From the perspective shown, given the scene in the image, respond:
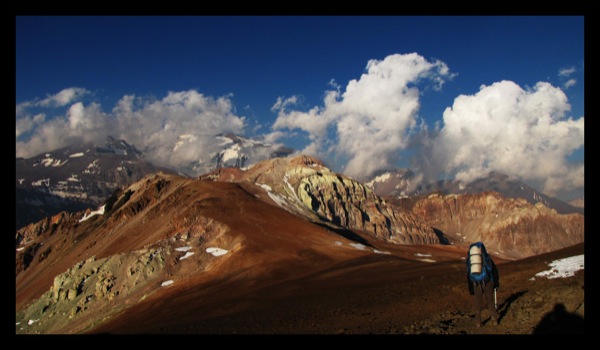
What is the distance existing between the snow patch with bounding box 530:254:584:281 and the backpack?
708cm

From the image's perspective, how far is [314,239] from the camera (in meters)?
77.0

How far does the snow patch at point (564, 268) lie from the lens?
21641 millimetres

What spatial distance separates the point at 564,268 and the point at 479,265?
904 cm

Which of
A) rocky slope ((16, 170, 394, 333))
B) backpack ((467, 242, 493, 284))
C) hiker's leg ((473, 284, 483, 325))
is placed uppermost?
backpack ((467, 242, 493, 284))

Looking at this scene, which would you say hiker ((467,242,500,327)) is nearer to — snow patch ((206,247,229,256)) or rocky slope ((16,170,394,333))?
rocky slope ((16,170,394,333))

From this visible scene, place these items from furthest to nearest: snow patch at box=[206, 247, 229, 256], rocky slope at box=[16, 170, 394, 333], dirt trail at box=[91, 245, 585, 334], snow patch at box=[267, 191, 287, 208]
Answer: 1. snow patch at box=[267, 191, 287, 208]
2. snow patch at box=[206, 247, 229, 256]
3. rocky slope at box=[16, 170, 394, 333]
4. dirt trail at box=[91, 245, 585, 334]

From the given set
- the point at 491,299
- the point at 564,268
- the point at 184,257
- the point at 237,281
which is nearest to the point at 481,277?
the point at 491,299

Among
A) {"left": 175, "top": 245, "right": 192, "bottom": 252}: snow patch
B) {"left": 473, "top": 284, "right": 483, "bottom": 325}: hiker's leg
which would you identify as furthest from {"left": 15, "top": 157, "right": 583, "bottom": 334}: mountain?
{"left": 473, "top": 284, "right": 483, "bottom": 325}: hiker's leg

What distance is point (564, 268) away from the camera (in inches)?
893

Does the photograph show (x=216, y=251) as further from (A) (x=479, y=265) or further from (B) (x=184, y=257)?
(A) (x=479, y=265)

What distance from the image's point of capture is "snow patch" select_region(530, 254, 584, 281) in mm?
21641
